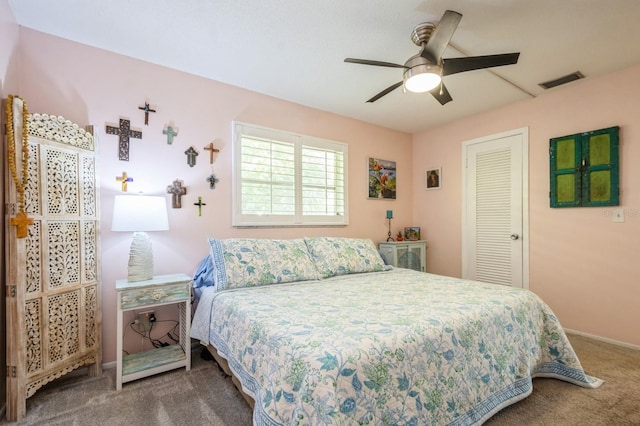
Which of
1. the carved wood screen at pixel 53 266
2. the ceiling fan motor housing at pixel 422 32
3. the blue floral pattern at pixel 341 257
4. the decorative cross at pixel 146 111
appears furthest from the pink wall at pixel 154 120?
the ceiling fan motor housing at pixel 422 32

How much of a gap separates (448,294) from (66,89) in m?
3.17

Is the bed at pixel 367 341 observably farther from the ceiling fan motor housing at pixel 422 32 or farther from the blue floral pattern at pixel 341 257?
the ceiling fan motor housing at pixel 422 32

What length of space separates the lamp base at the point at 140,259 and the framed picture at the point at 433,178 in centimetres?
361

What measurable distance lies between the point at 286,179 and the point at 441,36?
201 centimetres

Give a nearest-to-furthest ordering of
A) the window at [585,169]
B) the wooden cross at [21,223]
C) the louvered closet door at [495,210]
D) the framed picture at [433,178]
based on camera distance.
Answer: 1. the wooden cross at [21,223]
2. the window at [585,169]
3. the louvered closet door at [495,210]
4. the framed picture at [433,178]

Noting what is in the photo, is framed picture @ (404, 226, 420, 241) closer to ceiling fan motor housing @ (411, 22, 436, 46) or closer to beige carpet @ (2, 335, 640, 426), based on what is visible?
beige carpet @ (2, 335, 640, 426)

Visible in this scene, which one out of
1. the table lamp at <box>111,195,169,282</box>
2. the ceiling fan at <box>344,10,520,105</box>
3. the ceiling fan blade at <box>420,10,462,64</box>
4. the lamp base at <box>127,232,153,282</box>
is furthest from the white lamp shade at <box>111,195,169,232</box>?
the ceiling fan blade at <box>420,10,462,64</box>

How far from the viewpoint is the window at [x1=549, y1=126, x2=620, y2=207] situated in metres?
2.73

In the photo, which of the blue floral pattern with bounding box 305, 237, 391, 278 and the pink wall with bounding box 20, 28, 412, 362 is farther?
the blue floral pattern with bounding box 305, 237, 391, 278

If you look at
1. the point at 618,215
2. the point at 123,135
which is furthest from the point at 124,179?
the point at 618,215

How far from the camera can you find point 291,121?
3367mm

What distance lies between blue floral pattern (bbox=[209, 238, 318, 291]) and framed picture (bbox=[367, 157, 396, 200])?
172cm

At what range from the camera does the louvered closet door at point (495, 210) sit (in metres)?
3.38

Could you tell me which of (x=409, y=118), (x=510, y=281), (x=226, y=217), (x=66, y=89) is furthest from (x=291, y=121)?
(x=510, y=281)
